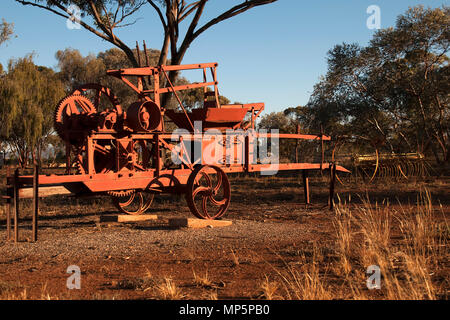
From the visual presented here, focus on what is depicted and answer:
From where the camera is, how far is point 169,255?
613cm

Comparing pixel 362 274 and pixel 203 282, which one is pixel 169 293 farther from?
pixel 362 274

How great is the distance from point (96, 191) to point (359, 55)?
17251 mm

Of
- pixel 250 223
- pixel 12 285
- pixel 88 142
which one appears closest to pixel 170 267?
pixel 12 285

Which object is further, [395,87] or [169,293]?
[395,87]

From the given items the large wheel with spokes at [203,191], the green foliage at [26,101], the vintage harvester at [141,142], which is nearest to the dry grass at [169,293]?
the vintage harvester at [141,142]

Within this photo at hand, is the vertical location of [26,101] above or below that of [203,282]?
above

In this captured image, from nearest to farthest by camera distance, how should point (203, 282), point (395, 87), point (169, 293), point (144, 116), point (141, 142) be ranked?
point (169, 293)
point (203, 282)
point (144, 116)
point (141, 142)
point (395, 87)

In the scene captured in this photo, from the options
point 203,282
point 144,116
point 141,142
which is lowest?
point 203,282

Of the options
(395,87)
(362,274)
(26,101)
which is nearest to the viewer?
(362,274)

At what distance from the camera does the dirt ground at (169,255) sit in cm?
449

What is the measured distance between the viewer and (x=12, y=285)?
180 inches

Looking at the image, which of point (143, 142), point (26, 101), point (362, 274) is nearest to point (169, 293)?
point (362, 274)

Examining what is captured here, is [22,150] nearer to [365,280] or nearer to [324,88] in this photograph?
[324,88]

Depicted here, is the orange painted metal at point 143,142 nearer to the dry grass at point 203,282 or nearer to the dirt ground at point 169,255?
the dirt ground at point 169,255
